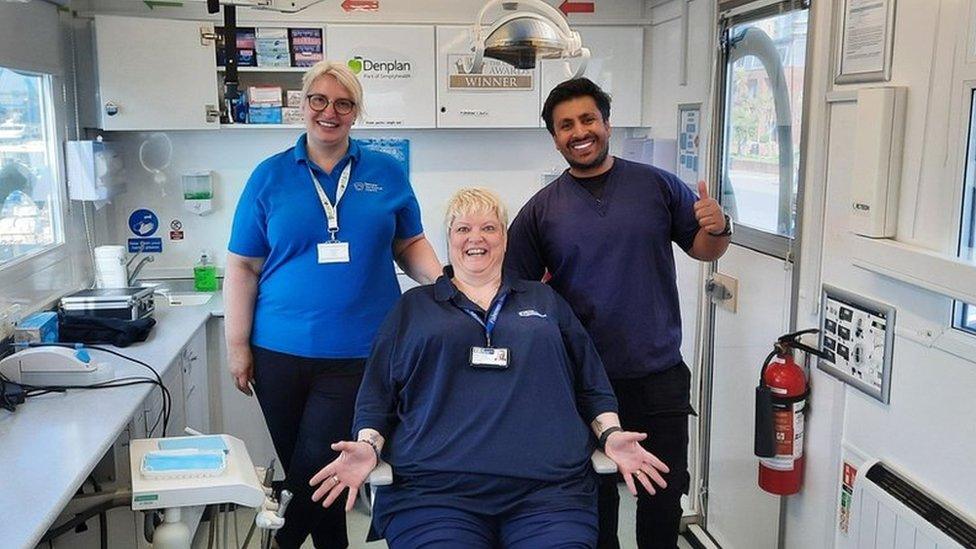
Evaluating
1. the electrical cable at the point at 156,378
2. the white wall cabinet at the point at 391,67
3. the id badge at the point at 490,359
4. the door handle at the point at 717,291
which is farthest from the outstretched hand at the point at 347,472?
the white wall cabinet at the point at 391,67

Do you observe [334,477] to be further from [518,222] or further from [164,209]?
[164,209]

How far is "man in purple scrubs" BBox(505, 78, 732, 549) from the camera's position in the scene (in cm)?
230

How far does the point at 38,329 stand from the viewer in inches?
108

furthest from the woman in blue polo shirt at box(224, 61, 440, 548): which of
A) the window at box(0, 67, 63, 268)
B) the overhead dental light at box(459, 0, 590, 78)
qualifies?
the window at box(0, 67, 63, 268)

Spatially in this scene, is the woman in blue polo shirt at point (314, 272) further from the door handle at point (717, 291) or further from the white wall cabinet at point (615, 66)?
the white wall cabinet at point (615, 66)

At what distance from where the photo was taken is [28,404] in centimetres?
235

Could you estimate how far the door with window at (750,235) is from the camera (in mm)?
2625

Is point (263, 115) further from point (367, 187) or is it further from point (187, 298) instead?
point (367, 187)

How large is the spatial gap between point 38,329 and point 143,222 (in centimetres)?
131

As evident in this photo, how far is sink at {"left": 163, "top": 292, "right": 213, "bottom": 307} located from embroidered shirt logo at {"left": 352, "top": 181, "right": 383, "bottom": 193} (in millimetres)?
1575

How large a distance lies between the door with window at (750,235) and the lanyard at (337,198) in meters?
1.29

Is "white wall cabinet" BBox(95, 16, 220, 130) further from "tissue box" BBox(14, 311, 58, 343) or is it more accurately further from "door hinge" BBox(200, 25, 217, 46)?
"tissue box" BBox(14, 311, 58, 343)

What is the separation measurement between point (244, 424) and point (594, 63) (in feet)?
7.25

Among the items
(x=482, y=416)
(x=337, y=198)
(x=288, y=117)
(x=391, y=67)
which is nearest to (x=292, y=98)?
(x=288, y=117)
